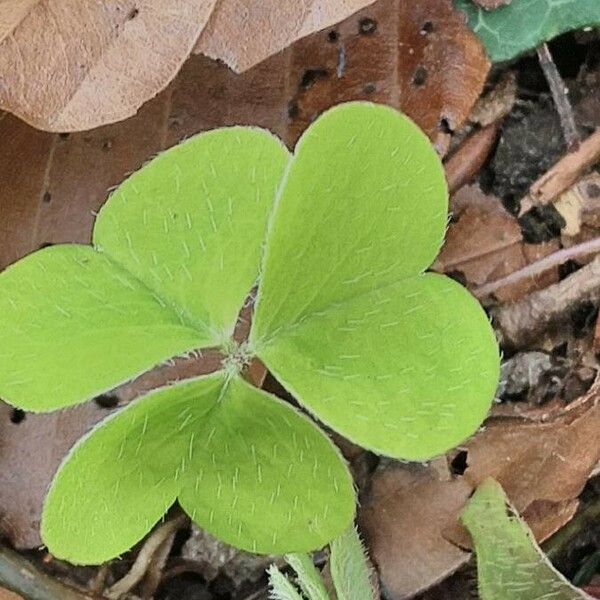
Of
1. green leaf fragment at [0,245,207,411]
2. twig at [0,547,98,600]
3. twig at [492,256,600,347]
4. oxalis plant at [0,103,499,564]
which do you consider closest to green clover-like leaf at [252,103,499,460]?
oxalis plant at [0,103,499,564]

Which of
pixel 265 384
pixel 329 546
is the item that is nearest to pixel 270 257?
pixel 265 384

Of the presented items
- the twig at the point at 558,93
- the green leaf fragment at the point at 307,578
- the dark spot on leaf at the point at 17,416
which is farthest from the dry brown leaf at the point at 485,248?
the dark spot on leaf at the point at 17,416

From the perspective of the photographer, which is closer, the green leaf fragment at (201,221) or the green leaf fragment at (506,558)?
the green leaf fragment at (201,221)

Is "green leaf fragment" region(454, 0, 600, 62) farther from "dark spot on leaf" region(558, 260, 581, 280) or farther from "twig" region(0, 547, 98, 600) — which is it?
"twig" region(0, 547, 98, 600)

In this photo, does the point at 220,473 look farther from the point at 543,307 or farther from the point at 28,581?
the point at 543,307

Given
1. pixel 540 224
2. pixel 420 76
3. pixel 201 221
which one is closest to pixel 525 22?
pixel 420 76

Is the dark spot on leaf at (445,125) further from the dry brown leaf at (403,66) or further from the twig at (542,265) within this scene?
the twig at (542,265)

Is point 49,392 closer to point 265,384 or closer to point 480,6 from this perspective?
point 265,384
